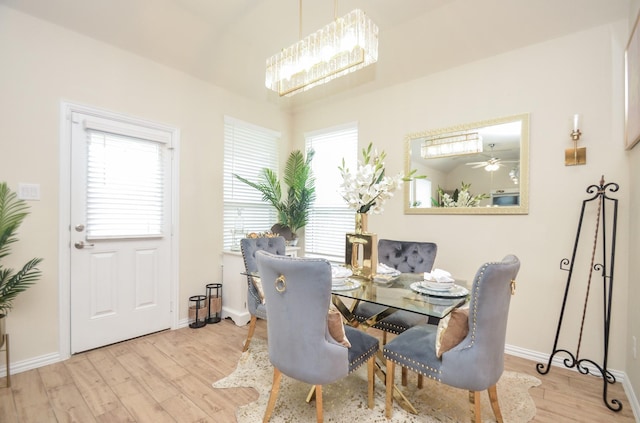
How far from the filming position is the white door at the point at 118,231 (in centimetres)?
272

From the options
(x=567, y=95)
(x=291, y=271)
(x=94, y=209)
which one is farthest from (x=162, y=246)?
(x=567, y=95)

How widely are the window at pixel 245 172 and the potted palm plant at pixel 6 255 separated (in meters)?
1.88

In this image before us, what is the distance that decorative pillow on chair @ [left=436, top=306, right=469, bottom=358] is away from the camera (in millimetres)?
1617

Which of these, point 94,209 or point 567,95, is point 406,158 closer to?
point 567,95

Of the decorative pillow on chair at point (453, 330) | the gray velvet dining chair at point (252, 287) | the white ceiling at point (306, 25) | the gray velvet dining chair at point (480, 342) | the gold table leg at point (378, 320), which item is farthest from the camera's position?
the gray velvet dining chair at point (252, 287)

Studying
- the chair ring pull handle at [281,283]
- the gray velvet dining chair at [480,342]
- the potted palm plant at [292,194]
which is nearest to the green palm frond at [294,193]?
the potted palm plant at [292,194]

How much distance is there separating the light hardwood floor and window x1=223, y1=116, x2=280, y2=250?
156 cm

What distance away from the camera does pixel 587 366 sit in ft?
8.12

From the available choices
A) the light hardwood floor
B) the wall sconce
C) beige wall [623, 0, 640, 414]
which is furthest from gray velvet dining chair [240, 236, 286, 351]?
the wall sconce

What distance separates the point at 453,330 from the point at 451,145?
86.9 inches

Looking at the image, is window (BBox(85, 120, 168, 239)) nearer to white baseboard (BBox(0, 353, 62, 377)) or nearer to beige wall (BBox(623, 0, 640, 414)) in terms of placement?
white baseboard (BBox(0, 353, 62, 377))

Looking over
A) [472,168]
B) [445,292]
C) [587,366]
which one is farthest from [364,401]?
[472,168]

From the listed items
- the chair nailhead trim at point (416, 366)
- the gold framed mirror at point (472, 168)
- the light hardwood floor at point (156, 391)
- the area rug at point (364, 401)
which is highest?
the gold framed mirror at point (472, 168)

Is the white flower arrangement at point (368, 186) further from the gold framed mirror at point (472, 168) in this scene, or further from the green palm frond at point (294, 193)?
the green palm frond at point (294, 193)
